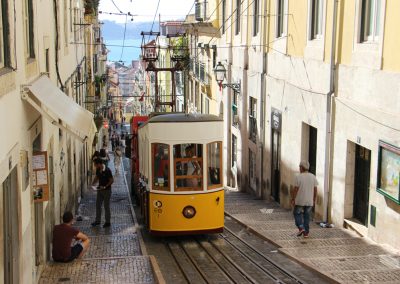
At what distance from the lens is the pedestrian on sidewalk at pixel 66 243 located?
10359mm

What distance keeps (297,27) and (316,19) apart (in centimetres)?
113

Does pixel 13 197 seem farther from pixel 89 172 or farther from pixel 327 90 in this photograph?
pixel 89 172

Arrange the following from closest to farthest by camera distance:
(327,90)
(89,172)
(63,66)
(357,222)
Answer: (357,222), (327,90), (63,66), (89,172)

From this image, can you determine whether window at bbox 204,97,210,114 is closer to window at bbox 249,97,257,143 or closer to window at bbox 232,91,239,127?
window at bbox 232,91,239,127

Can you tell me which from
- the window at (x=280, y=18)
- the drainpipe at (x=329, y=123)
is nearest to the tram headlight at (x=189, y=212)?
the drainpipe at (x=329, y=123)

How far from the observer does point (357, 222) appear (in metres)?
12.1

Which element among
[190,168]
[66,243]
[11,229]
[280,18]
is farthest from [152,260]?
[280,18]

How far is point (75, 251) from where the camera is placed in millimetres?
10414

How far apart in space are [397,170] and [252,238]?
3499 mm

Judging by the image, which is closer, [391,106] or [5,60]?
[5,60]

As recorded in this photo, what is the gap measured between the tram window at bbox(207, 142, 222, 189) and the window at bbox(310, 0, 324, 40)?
13.4ft

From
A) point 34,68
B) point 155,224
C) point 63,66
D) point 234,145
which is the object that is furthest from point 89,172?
Answer: point 34,68

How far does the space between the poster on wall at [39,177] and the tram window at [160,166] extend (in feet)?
10.4

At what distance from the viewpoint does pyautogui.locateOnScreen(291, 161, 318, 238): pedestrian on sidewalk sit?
11.1m
